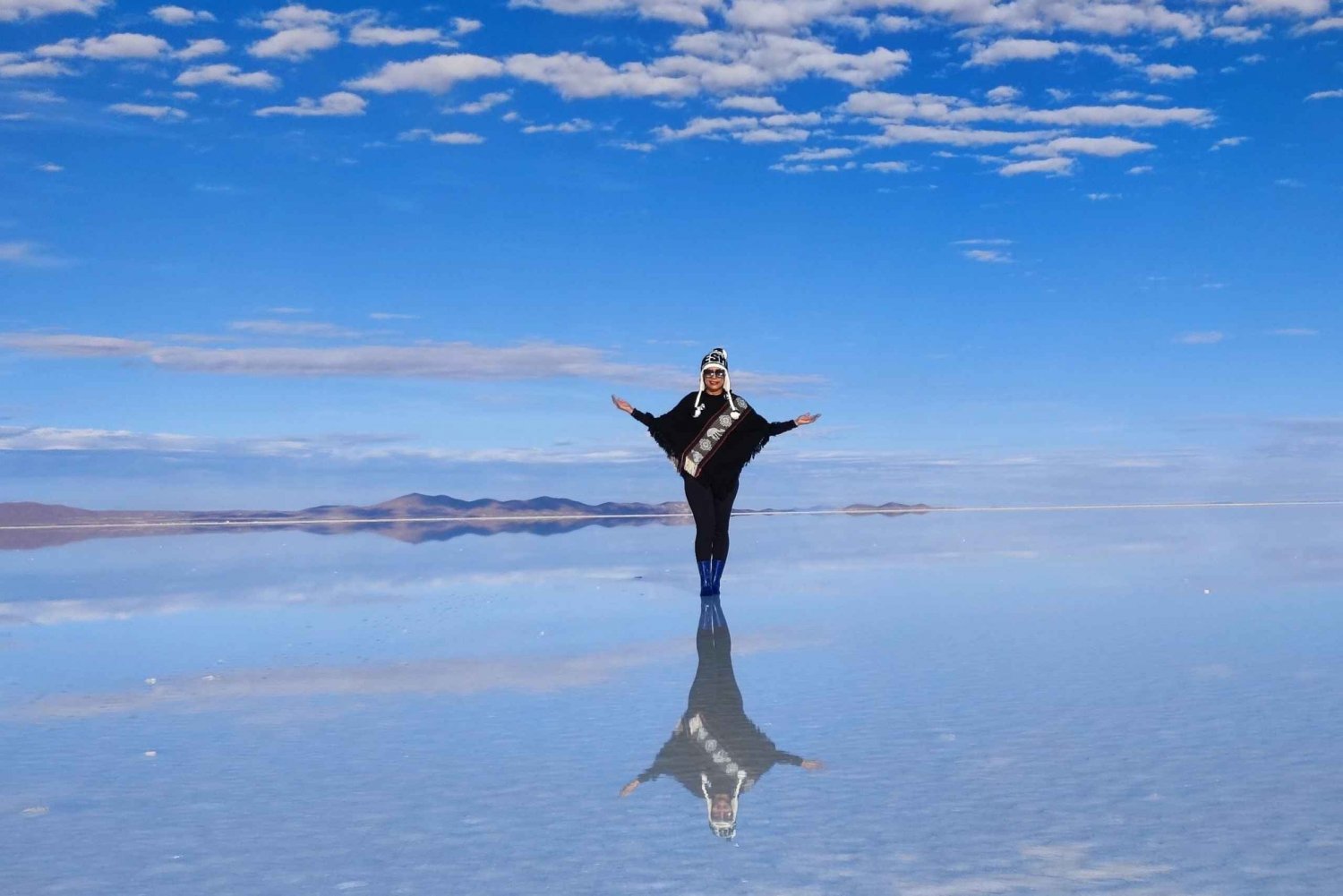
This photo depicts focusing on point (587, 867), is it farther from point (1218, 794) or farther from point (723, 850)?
point (1218, 794)

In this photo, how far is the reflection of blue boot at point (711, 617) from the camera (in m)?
11.6

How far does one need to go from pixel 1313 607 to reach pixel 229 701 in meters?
8.83

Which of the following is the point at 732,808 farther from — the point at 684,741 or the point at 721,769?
the point at 684,741

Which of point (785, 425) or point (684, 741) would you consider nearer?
point (684, 741)

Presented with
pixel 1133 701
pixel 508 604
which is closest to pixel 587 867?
pixel 1133 701

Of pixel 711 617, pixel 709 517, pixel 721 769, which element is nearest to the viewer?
pixel 721 769

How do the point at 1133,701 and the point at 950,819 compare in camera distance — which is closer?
the point at 950,819

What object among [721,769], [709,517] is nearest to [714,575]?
[709,517]

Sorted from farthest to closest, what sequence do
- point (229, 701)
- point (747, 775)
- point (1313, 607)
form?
point (1313, 607), point (229, 701), point (747, 775)

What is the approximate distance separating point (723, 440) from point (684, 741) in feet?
28.9

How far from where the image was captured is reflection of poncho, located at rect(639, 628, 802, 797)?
19.3ft

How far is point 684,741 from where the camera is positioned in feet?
21.9

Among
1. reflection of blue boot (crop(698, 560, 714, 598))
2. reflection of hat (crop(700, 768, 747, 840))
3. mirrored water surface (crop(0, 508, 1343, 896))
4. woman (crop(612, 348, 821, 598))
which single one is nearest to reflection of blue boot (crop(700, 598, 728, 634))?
mirrored water surface (crop(0, 508, 1343, 896))

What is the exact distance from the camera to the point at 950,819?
508cm
